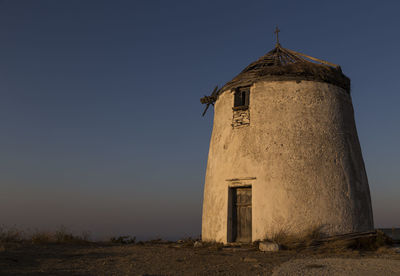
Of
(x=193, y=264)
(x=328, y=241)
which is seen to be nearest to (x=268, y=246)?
(x=328, y=241)

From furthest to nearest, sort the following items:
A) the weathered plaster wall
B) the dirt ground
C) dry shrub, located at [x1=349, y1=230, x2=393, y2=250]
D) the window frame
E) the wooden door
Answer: the window frame → the wooden door → the weathered plaster wall → dry shrub, located at [x1=349, y1=230, x2=393, y2=250] → the dirt ground

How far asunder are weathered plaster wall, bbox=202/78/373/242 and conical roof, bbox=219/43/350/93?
261 millimetres

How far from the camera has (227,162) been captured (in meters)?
11.3

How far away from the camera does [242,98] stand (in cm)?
1189

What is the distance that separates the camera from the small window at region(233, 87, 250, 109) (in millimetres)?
11610

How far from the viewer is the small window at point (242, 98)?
1161 centimetres

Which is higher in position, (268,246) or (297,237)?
(297,237)

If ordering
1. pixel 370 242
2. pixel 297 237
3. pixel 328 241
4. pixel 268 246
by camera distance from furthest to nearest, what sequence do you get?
pixel 297 237, pixel 370 242, pixel 328 241, pixel 268 246

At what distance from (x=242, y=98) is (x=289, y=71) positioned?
6.01 ft

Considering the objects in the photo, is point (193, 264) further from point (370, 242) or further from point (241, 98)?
point (241, 98)

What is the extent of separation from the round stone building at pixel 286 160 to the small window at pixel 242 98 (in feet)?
0.12

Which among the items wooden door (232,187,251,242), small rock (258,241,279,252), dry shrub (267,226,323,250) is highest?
wooden door (232,187,251,242)

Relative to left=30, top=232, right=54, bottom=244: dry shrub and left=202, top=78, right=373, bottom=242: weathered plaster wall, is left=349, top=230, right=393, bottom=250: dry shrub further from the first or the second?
left=30, top=232, right=54, bottom=244: dry shrub

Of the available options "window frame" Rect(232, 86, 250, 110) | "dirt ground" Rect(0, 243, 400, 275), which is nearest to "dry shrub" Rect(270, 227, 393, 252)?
"dirt ground" Rect(0, 243, 400, 275)
